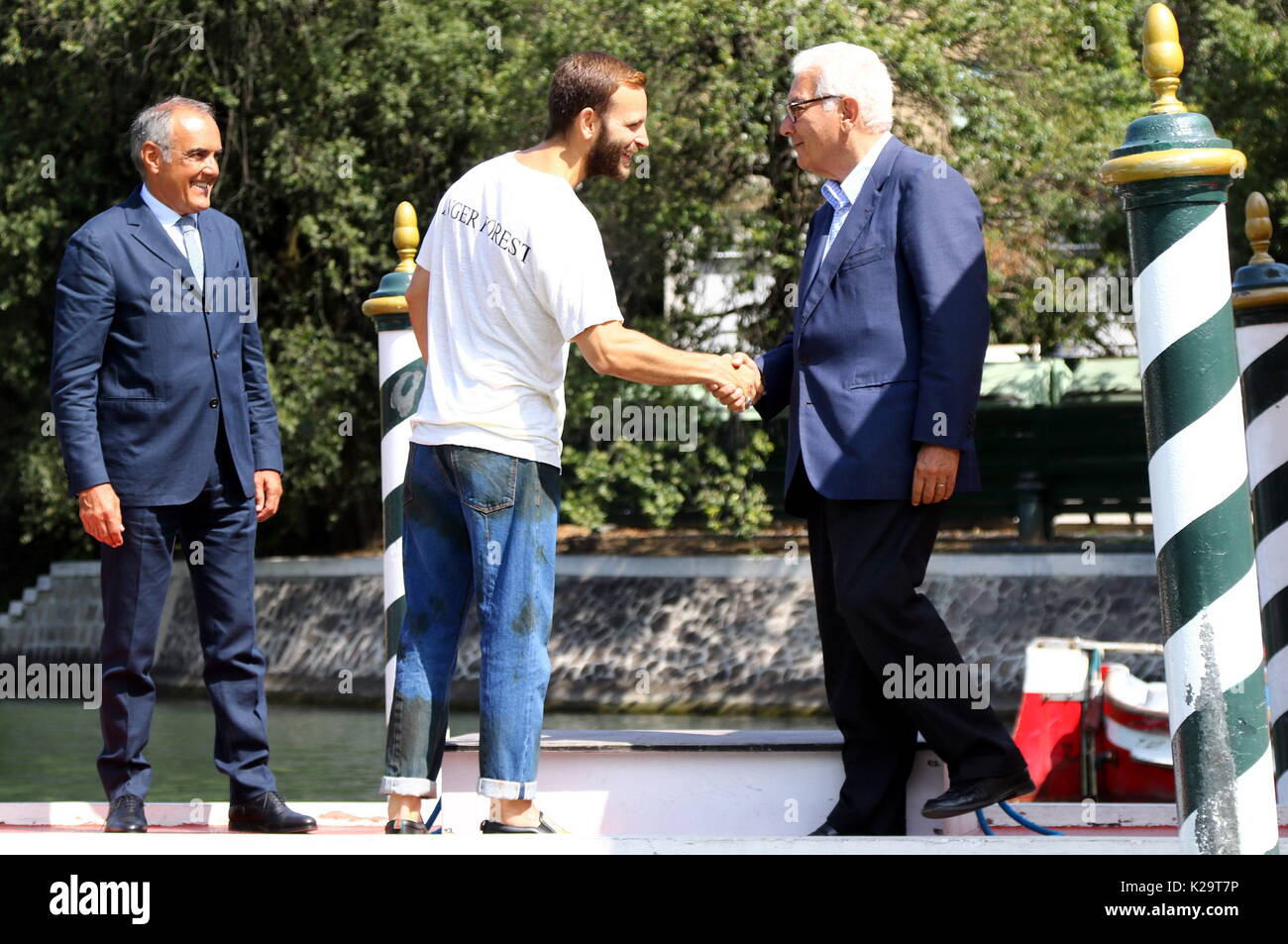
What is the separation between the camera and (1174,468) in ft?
12.0

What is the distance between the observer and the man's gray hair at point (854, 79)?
4.67m

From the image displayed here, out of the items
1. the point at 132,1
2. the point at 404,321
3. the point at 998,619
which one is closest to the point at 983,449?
the point at 998,619

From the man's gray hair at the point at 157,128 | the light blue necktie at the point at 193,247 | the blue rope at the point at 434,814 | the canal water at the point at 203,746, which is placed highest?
the man's gray hair at the point at 157,128

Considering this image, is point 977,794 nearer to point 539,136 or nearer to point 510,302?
point 510,302

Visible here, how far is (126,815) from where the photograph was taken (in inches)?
193

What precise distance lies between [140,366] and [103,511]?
0.44 m

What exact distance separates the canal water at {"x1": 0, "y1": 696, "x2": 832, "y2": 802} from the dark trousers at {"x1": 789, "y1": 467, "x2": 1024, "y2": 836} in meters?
4.25

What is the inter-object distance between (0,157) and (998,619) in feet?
40.8

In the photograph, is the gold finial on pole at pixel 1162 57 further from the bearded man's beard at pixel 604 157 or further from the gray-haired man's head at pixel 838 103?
the bearded man's beard at pixel 604 157

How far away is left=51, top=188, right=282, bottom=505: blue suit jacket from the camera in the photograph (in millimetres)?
4898

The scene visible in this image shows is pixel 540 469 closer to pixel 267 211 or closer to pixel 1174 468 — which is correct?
pixel 1174 468

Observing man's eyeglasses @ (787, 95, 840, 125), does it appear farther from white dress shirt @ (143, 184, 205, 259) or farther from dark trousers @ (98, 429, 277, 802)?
dark trousers @ (98, 429, 277, 802)

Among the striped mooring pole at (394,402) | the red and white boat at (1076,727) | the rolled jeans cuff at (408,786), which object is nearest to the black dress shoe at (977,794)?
the rolled jeans cuff at (408,786)

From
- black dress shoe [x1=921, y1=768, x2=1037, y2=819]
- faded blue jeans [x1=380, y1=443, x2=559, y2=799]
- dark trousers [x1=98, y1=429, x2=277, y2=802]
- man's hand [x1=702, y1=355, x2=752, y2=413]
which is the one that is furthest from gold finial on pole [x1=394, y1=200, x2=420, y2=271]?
black dress shoe [x1=921, y1=768, x2=1037, y2=819]
